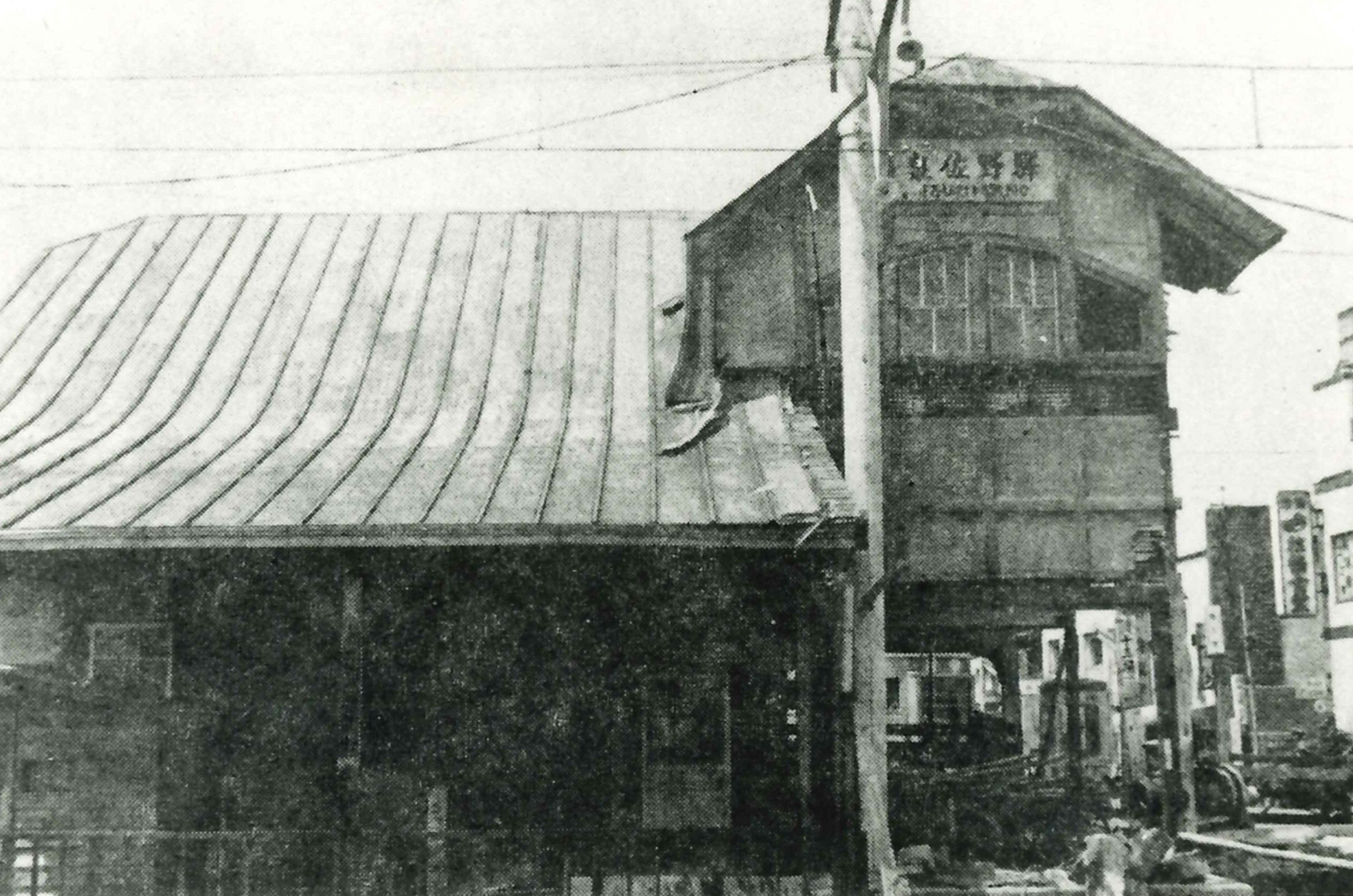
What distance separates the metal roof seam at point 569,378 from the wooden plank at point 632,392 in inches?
19.2

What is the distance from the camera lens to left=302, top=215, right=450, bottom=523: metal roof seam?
1268 centimetres

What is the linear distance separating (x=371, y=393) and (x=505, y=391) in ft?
4.91

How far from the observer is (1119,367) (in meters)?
15.6

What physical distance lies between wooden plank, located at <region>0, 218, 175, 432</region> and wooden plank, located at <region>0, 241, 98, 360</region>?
208 millimetres

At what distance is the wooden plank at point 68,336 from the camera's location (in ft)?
51.2

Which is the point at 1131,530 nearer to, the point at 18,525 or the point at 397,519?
the point at 397,519

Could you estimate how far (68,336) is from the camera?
55.0 ft

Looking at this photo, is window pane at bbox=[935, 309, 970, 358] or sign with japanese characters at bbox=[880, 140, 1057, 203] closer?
window pane at bbox=[935, 309, 970, 358]

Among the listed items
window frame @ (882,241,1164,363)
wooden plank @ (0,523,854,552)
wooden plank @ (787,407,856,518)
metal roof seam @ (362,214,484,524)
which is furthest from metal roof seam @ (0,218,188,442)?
window frame @ (882,241,1164,363)

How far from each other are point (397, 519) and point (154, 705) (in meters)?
3.75

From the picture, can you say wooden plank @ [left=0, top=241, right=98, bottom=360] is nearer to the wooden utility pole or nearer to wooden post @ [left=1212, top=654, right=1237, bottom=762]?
the wooden utility pole

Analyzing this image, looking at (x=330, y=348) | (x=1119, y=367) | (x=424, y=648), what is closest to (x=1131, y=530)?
(x=1119, y=367)

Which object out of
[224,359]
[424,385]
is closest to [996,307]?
[424,385]

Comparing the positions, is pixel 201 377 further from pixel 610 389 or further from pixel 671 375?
pixel 671 375
